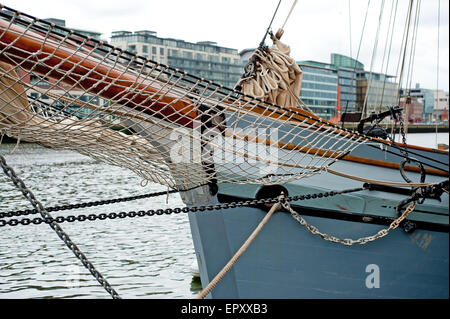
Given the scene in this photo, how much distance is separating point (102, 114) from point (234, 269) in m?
1.60

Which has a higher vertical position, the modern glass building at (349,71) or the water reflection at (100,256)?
the modern glass building at (349,71)

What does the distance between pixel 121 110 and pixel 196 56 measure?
275ft

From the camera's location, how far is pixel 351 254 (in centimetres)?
412

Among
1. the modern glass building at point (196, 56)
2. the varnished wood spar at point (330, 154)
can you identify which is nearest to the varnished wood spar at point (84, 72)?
the varnished wood spar at point (330, 154)

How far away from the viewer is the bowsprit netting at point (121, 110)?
2682mm

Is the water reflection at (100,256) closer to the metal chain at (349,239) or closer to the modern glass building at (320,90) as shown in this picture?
the metal chain at (349,239)

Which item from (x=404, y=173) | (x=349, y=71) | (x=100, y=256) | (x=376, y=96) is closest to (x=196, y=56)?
(x=349, y=71)

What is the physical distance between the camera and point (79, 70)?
2775mm

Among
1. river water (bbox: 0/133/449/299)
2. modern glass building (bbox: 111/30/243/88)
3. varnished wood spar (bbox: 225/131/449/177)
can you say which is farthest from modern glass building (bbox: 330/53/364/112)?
modern glass building (bbox: 111/30/243/88)

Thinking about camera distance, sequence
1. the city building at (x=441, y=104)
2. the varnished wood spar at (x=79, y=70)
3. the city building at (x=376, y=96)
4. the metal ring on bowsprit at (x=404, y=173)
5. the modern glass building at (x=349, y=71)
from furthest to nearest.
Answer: the city building at (x=441, y=104) < the modern glass building at (x=349, y=71) < the city building at (x=376, y=96) < the metal ring on bowsprit at (x=404, y=173) < the varnished wood spar at (x=79, y=70)

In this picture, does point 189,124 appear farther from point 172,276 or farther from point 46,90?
point 172,276

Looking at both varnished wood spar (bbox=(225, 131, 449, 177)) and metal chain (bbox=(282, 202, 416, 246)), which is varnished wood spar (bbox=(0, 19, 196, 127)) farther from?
metal chain (bbox=(282, 202, 416, 246))

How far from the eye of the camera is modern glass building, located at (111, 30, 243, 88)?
72188 mm
